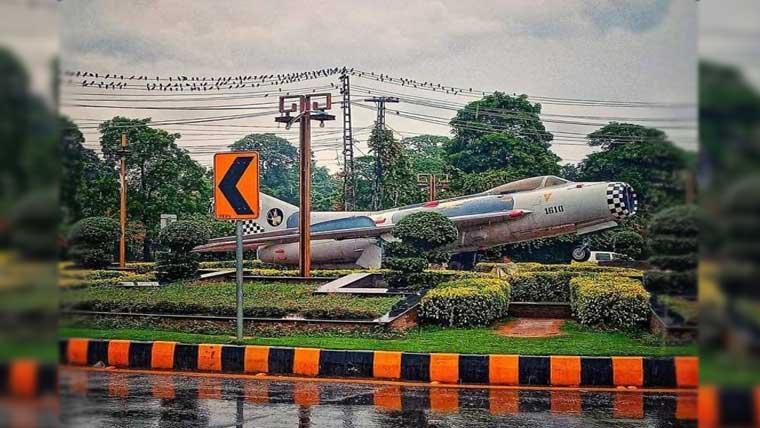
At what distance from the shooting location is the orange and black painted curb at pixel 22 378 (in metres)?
1.13

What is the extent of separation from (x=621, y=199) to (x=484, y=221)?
10.4 ft

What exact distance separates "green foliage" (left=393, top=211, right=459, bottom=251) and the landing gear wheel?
7.80 meters

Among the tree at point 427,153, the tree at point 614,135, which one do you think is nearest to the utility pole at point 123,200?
the tree at point 427,153

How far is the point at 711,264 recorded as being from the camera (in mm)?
1108

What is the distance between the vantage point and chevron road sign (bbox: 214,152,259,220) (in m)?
9.41

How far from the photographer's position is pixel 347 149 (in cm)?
2234

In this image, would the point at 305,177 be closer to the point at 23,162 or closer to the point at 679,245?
the point at 679,245

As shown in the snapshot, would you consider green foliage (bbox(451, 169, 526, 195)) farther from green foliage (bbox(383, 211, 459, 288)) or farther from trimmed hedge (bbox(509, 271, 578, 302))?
green foliage (bbox(383, 211, 459, 288))

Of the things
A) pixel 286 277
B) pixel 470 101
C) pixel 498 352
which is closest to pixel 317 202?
pixel 470 101

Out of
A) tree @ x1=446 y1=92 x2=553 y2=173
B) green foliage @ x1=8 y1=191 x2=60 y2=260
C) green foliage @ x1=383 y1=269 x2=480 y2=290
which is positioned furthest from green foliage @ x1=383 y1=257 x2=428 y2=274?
green foliage @ x1=8 y1=191 x2=60 y2=260

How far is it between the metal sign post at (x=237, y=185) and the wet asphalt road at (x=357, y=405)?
1858mm

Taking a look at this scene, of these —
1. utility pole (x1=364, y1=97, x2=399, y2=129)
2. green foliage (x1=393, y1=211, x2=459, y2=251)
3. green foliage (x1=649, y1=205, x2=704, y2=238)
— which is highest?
utility pole (x1=364, y1=97, x2=399, y2=129)

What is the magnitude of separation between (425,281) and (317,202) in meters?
11.6

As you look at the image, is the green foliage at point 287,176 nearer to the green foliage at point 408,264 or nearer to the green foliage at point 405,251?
the green foliage at point 405,251
